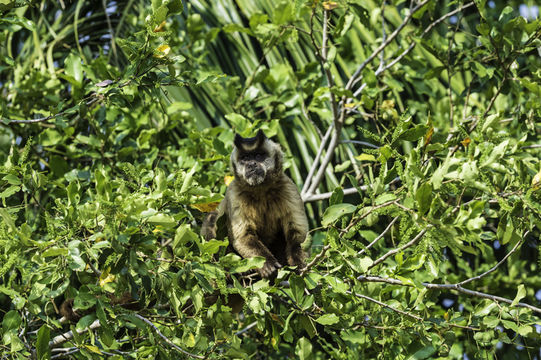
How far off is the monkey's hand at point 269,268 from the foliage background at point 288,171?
19cm

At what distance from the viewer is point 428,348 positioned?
110 inches

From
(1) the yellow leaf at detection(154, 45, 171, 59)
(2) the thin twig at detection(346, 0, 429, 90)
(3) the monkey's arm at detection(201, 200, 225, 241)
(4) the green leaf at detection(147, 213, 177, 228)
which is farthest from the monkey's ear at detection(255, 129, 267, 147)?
(4) the green leaf at detection(147, 213, 177, 228)

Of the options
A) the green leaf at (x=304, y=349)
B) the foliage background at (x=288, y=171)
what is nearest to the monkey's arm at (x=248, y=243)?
the foliage background at (x=288, y=171)

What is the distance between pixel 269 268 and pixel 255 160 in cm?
69

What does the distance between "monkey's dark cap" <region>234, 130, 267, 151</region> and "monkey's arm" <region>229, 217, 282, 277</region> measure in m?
0.49

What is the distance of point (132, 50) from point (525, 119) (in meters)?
2.34

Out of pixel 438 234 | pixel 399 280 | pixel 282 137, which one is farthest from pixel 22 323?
pixel 282 137

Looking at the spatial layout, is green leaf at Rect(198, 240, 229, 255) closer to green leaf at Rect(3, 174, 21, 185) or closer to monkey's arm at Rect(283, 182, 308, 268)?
green leaf at Rect(3, 174, 21, 185)

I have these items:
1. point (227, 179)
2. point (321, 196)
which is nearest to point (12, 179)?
point (227, 179)

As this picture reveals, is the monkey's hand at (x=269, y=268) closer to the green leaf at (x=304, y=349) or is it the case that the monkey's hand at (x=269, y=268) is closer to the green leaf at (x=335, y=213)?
the green leaf at (x=304, y=349)

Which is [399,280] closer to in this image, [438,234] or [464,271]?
[438,234]

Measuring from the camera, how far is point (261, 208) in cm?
406

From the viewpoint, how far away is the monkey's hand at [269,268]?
3.59 m

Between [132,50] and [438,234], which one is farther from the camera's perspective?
[132,50]
